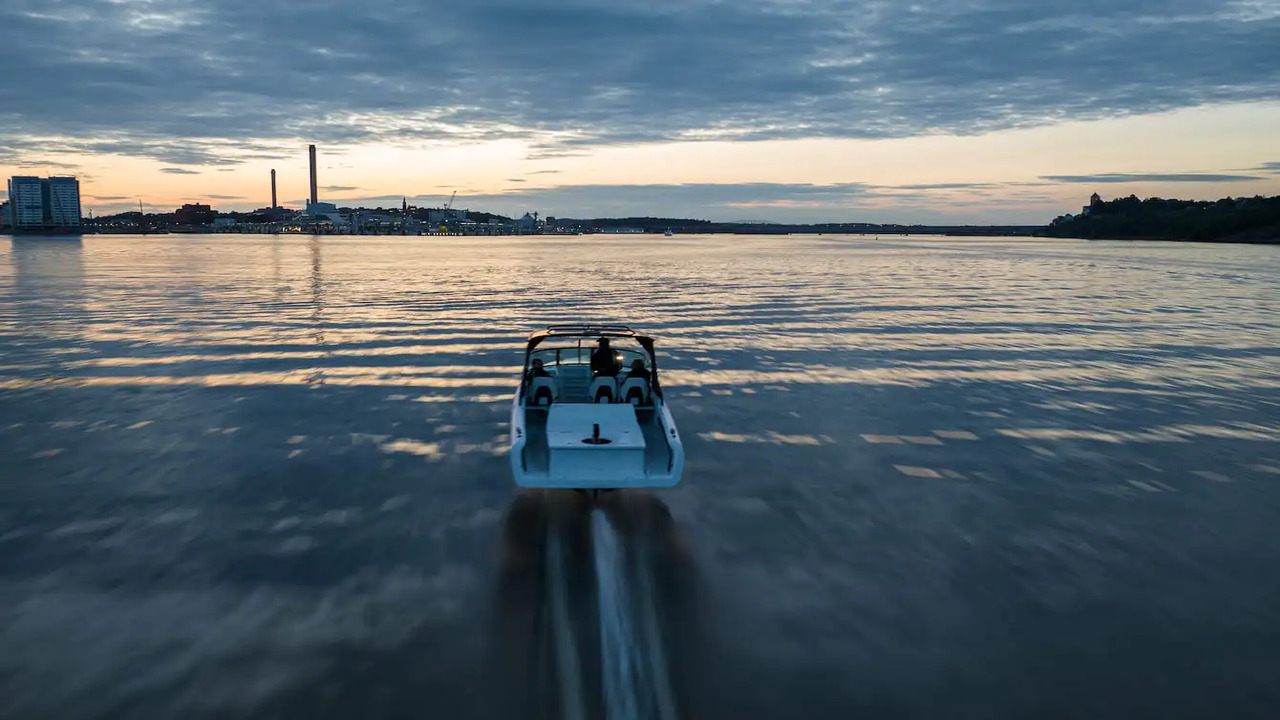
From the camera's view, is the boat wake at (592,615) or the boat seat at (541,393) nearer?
the boat wake at (592,615)

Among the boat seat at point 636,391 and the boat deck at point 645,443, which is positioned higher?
the boat seat at point 636,391

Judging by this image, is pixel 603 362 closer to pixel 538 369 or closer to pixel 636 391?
pixel 636 391

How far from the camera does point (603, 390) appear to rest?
14.9 metres

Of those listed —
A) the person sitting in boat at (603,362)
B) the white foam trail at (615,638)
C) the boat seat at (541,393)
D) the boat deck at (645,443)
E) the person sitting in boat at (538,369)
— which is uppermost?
the person sitting in boat at (603,362)

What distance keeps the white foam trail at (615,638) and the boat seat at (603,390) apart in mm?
3817

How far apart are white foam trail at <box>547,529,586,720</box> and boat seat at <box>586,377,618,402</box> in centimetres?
436

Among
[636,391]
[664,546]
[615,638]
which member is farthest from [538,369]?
[615,638]

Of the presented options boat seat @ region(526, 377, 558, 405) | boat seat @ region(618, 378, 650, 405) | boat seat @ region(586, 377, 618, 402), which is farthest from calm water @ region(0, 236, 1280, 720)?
boat seat @ region(586, 377, 618, 402)

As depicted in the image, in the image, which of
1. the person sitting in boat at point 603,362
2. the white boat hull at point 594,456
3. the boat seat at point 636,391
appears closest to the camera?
the white boat hull at point 594,456

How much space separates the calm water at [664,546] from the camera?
771 centimetres

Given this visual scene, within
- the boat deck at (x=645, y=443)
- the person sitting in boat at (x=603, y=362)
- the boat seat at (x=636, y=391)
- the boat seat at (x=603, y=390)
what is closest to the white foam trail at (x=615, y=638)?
the boat deck at (x=645, y=443)

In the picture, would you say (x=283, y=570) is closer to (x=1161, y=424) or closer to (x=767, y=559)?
(x=767, y=559)

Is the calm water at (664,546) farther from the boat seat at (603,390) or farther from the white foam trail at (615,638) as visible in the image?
the boat seat at (603,390)

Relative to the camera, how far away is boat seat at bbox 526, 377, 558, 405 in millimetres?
15109
